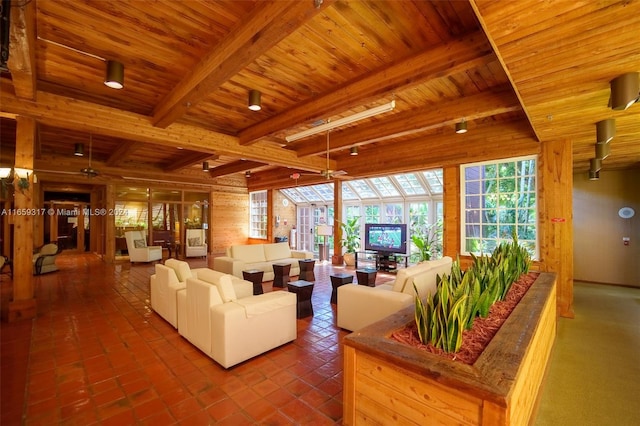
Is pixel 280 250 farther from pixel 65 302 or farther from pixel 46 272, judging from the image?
pixel 46 272

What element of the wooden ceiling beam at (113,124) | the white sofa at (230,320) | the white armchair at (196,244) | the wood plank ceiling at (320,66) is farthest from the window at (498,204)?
the white armchair at (196,244)

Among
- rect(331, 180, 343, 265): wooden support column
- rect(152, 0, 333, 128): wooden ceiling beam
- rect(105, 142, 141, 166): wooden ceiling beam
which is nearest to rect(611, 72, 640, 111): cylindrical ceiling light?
rect(152, 0, 333, 128): wooden ceiling beam

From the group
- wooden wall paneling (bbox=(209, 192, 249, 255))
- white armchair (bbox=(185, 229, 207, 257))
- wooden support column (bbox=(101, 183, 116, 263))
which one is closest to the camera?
wooden support column (bbox=(101, 183, 116, 263))

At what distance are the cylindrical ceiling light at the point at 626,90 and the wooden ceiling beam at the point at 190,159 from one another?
6.86 meters

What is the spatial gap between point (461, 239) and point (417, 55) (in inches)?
154

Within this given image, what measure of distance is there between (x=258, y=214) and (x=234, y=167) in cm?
334

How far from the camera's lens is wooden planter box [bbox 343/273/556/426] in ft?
3.94

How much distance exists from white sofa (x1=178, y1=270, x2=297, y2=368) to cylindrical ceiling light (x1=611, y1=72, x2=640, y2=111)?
3371mm

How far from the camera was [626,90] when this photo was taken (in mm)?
2141

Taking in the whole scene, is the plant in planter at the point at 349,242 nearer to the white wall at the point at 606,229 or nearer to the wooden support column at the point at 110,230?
the white wall at the point at 606,229

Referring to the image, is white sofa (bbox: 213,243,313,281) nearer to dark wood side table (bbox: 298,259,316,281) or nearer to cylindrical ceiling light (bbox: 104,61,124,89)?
dark wood side table (bbox: 298,259,316,281)

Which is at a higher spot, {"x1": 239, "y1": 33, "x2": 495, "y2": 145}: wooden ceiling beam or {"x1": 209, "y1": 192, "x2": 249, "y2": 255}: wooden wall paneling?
{"x1": 239, "y1": 33, "x2": 495, "y2": 145}: wooden ceiling beam

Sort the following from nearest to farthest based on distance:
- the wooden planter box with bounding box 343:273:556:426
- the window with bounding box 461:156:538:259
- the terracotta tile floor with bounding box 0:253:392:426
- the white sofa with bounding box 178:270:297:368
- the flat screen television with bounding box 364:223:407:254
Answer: the wooden planter box with bounding box 343:273:556:426
the terracotta tile floor with bounding box 0:253:392:426
the white sofa with bounding box 178:270:297:368
the window with bounding box 461:156:538:259
the flat screen television with bounding box 364:223:407:254

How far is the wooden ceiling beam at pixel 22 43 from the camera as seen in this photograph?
70.5 inches
